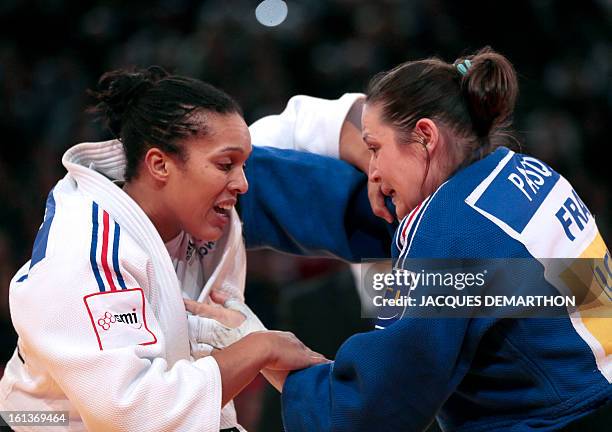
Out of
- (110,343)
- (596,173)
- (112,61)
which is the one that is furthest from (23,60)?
(110,343)

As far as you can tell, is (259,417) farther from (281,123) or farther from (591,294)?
(591,294)

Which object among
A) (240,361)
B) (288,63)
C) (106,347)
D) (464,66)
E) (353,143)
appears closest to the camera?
(106,347)

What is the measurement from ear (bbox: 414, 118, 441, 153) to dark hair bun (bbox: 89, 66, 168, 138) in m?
0.72

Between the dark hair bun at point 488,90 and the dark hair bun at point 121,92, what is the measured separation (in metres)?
0.83

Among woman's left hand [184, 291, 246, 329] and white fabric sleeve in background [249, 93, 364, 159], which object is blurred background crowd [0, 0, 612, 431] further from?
woman's left hand [184, 291, 246, 329]

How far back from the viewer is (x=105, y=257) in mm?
2117

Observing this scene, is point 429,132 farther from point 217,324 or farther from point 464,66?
point 217,324

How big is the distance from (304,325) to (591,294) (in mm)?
2065

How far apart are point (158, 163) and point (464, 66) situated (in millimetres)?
817

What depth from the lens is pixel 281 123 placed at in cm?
292

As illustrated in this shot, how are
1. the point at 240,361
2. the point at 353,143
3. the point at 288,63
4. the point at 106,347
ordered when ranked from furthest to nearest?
the point at 288,63
the point at 353,143
the point at 240,361
the point at 106,347

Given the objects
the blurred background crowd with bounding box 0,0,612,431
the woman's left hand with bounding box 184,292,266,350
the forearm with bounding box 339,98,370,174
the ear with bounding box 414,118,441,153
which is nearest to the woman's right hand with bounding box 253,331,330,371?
the woman's left hand with bounding box 184,292,266,350

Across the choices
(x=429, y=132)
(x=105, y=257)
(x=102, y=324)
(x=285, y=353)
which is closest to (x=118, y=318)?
(x=102, y=324)

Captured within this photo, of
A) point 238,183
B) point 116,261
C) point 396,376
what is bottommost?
point 396,376
